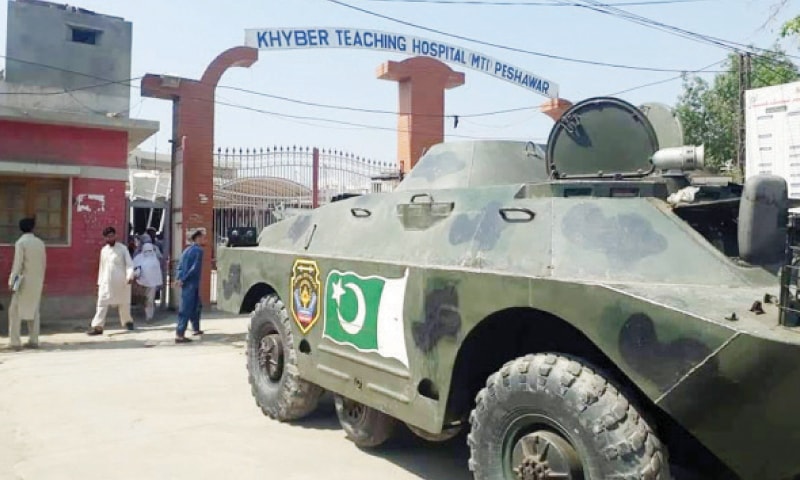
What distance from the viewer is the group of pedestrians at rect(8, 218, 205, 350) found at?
8.80 metres

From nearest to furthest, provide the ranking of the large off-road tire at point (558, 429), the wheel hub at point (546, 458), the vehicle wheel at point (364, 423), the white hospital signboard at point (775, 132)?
the large off-road tire at point (558, 429) → the wheel hub at point (546, 458) → the vehicle wheel at point (364, 423) → the white hospital signboard at point (775, 132)

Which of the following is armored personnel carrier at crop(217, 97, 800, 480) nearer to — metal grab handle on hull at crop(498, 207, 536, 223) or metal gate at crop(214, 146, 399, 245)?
metal grab handle on hull at crop(498, 207, 536, 223)

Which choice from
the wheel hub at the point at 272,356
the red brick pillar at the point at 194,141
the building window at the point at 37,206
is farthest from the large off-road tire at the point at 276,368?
the red brick pillar at the point at 194,141

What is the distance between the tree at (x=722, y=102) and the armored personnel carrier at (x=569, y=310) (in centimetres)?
1148

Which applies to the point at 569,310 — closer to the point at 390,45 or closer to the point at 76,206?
the point at 76,206

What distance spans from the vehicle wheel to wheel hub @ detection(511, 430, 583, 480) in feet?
5.24

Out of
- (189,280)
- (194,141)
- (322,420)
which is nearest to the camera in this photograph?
(322,420)

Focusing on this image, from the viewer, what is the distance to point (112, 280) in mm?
10211

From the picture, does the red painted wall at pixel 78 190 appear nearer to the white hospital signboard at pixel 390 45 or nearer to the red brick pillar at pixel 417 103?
the white hospital signboard at pixel 390 45

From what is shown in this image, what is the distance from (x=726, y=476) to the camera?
10.6 ft

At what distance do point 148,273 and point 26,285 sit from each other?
2510 millimetres

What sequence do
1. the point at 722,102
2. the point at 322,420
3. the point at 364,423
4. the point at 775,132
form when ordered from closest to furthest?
the point at 364,423, the point at 322,420, the point at 775,132, the point at 722,102

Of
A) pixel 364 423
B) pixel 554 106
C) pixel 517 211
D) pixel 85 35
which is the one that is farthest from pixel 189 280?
pixel 554 106

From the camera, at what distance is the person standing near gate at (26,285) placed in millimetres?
8766
